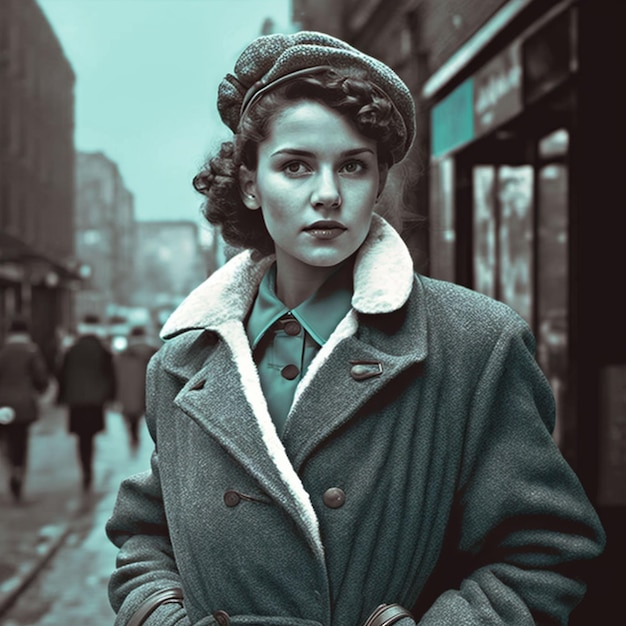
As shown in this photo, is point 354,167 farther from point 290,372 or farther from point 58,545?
point 58,545

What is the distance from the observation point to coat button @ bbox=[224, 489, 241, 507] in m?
1.82

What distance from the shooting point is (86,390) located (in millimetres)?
11070

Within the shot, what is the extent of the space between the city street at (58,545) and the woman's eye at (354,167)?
4.67 meters

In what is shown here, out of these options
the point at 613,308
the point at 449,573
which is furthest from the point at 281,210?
the point at 613,308

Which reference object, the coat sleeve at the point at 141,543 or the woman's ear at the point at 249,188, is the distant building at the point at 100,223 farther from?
the woman's ear at the point at 249,188

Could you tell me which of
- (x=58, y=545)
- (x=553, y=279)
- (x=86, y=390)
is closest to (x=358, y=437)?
(x=553, y=279)

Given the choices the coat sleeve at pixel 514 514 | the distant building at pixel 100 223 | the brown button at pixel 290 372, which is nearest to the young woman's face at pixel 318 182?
the brown button at pixel 290 372

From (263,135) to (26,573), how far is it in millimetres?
5701

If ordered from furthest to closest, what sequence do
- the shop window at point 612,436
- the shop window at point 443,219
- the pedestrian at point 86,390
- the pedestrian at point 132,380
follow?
the pedestrian at point 132,380 < the pedestrian at point 86,390 < the shop window at point 443,219 < the shop window at point 612,436

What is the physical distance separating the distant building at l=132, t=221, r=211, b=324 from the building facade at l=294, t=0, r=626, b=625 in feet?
263

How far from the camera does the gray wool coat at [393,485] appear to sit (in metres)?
1.77

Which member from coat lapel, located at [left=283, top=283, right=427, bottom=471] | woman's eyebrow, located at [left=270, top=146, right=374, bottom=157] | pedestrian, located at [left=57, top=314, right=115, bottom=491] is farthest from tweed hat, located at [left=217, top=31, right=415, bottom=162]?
pedestrian, located at [left=57, top=314, right=115, bottom=491]

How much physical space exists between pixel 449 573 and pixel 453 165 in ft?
22.4

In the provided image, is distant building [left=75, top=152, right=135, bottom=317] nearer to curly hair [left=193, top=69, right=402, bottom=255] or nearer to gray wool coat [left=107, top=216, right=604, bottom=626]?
curly hair [left=193, top=69, right=402, bottom=255]
